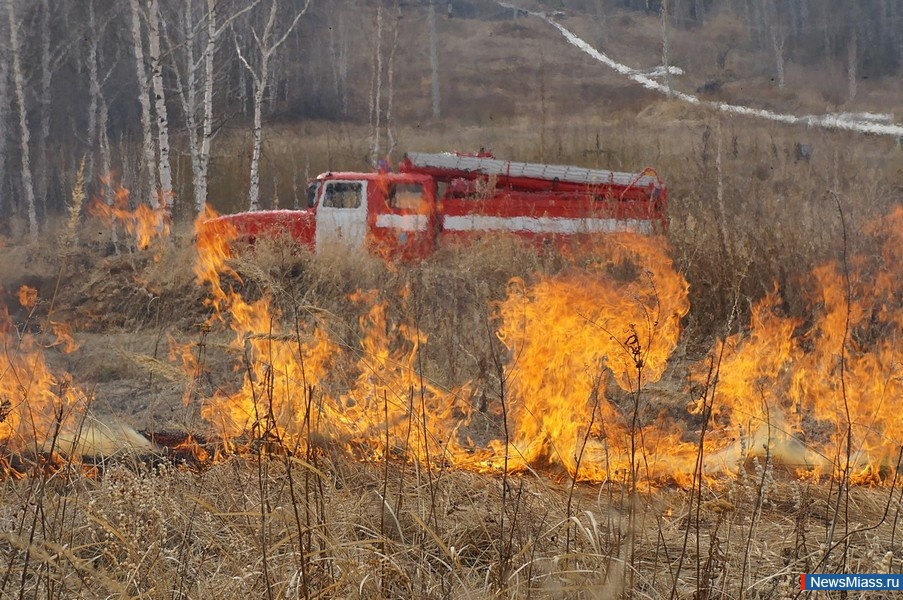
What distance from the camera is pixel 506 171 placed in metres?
13.0

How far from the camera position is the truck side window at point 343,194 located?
12312 millimetres

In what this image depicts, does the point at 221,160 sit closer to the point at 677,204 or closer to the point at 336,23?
the point at 336,23

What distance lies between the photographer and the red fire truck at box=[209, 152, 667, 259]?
12.3 m

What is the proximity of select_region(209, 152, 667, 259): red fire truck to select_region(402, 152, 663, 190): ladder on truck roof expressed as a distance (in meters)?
0.02

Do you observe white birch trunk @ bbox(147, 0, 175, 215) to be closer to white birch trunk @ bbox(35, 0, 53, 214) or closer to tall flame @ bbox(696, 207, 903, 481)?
tall flame @ bbox(696, 207, 903, 481)

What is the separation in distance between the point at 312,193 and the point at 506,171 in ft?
10.1

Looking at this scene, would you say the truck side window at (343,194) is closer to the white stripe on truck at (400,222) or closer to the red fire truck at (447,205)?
the red fire truck at (447,205)

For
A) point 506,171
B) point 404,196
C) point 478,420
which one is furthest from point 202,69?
point 478,420

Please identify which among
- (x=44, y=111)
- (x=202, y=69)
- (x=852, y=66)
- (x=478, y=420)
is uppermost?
(x=852, y=66)

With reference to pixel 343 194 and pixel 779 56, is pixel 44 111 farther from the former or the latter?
pixel 779 56

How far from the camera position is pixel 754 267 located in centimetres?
880

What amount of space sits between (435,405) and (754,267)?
16.3ft

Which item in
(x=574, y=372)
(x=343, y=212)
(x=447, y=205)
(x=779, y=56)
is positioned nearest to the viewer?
(x=574, y=372)

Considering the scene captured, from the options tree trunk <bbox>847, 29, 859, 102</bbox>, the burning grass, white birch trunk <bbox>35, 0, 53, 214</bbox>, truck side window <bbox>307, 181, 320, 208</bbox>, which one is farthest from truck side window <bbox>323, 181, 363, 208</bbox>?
tree trunk <bbox>847, 29, 859, 102</bbox>
